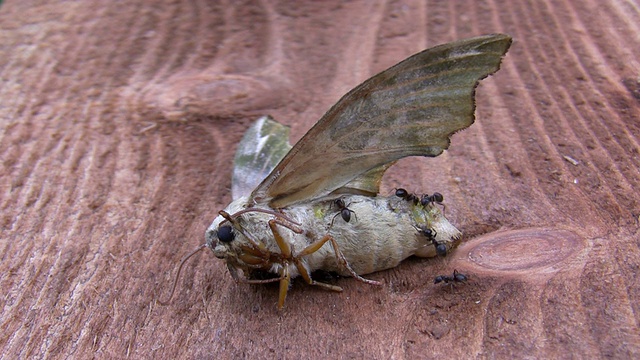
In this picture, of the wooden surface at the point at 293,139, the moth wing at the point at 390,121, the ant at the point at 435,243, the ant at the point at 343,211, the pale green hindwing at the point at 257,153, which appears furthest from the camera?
the pale green hindwing at the point at 257,153

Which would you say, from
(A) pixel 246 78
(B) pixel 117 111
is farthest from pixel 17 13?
(A) pixel 246 78

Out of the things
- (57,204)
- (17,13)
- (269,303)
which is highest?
(17,13)

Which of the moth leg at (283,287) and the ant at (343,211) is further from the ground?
the ant at (343,211)

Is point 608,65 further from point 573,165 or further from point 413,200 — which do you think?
point 413,200

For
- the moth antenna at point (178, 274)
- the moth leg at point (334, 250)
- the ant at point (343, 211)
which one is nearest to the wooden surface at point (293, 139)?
the moth antenna at point (178, 274)

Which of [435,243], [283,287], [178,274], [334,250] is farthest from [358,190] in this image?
[178,274]

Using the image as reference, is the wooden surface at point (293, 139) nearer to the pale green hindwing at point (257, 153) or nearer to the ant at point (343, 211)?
the pale green hindwing at point (257, 153)

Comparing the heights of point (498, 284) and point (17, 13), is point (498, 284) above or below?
below
